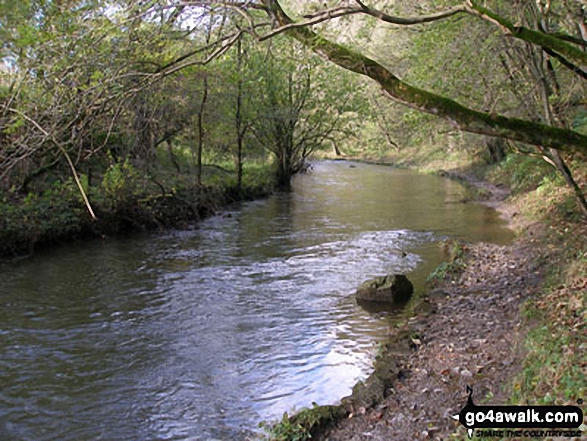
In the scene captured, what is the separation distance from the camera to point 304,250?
17.3 m

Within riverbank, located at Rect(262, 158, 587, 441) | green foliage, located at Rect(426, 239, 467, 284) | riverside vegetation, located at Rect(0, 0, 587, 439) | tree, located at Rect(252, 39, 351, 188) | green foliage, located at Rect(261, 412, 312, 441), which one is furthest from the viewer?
tree, located at Rect(252, 39, 351, 188)

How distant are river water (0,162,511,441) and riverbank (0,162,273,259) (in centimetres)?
75

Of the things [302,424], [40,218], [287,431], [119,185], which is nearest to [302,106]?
[119,185]

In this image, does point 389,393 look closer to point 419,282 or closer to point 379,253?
point 419,282

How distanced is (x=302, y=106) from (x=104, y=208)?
53.3ft

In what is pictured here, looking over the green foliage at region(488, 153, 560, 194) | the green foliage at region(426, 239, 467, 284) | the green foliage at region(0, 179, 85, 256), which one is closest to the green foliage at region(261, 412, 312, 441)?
the green foliage at region(426, 239, 467, 284)

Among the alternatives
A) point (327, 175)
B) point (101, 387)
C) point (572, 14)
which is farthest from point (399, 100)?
point (327, 175)

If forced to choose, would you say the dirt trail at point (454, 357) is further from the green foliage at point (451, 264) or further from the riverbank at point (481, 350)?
the green foliage at point (451, 264)

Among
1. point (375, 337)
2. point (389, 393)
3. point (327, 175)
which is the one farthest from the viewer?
point (327, 175)

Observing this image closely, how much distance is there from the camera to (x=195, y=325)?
1071 cm

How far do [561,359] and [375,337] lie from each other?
4227mm

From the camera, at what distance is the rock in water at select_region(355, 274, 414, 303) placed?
Result: 37.1 feet

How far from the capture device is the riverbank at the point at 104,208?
53.7 ft

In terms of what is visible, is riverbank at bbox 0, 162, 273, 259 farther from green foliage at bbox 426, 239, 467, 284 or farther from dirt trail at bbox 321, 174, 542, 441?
dirt trail at bbox 321, 174, 542, 441
